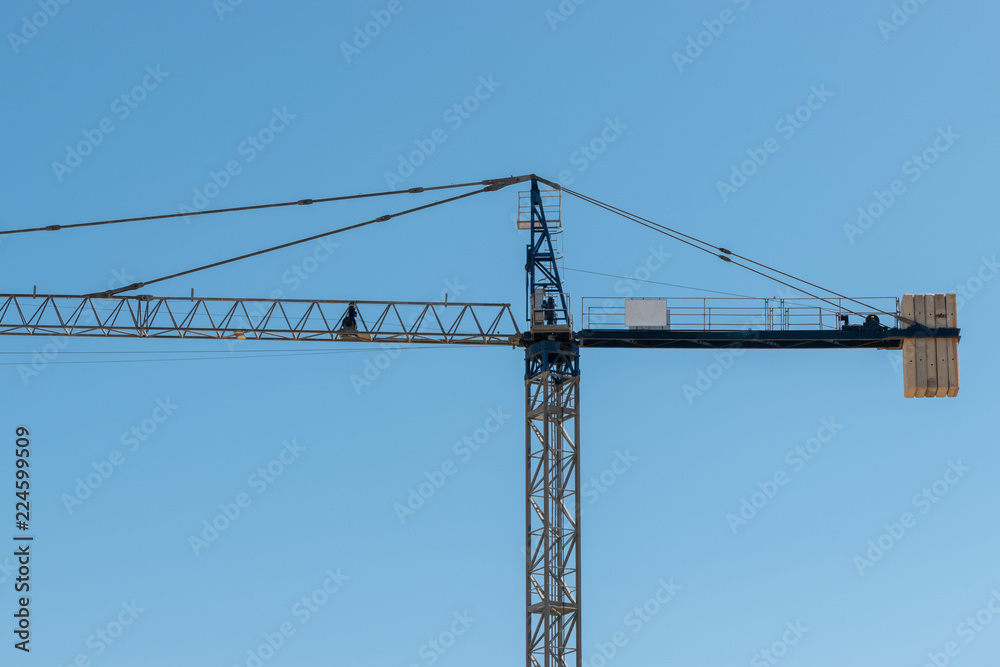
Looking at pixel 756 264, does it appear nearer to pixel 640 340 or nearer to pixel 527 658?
Result: pixel 640 340

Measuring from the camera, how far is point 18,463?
2586 inches

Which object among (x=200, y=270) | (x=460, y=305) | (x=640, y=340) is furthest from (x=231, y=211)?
(x=640, y=340)

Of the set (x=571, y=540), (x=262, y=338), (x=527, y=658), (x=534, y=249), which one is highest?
(x=534, y=249)

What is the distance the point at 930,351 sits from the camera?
232 ft

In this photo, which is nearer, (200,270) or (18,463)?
(18,463)

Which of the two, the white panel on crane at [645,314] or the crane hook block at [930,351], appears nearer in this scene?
the crane hook block at [930,351]

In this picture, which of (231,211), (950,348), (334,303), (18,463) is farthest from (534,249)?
(18,463)

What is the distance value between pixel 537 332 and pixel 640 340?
14.2ft

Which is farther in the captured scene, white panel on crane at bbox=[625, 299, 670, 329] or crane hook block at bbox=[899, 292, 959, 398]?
white panel on crane at bbox=[625, 299, 670, 329]

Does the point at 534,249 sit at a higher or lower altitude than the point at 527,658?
higher

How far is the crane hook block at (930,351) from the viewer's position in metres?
69.9

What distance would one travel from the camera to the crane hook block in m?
69.9

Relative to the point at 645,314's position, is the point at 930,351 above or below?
below

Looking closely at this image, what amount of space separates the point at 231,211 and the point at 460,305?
11.2 meters
